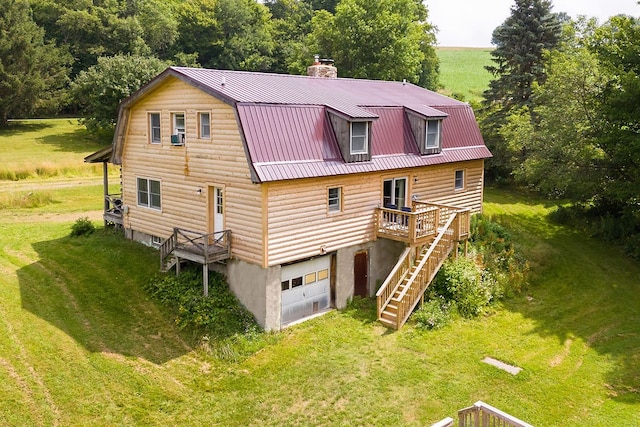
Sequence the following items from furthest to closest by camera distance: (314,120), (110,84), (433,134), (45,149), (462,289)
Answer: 1. (110,84)
2. (45,149)
3. (433,134)
4. (462,289)
5. (314,120)

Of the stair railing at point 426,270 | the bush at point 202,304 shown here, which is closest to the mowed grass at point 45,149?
the bush at point 202,304

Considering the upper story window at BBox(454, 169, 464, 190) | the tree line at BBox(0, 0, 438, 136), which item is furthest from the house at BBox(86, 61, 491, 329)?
the tree line at BBox(0, 0, 438, 136)

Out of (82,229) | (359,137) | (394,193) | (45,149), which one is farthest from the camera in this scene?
(45,149)

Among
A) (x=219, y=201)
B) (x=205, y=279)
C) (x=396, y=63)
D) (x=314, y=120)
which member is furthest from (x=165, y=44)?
(x=205, y=279)

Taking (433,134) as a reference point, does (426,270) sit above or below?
below

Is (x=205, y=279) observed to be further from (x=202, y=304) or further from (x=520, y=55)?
(x=520, y=55)

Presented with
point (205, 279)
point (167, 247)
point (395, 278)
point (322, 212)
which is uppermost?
point (322, 212)
